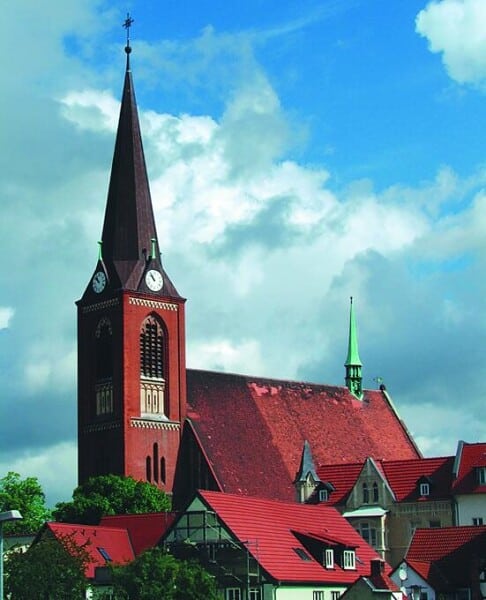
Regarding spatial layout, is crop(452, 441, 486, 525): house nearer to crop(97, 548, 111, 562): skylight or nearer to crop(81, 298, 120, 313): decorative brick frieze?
crop(97, 548, 111, 562): skylight

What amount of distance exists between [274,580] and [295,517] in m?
9.81

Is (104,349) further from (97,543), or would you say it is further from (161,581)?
(161,581)

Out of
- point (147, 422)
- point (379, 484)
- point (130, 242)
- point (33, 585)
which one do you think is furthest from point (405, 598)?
point (130, 242)

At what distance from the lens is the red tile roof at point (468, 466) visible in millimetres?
99750

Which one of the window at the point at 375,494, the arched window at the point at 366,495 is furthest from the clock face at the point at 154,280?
the window at the point at 375,494

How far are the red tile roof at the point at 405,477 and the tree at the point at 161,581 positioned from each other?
3619 cm

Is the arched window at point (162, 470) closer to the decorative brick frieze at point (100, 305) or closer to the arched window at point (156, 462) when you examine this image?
the arched window at point (156, 462)

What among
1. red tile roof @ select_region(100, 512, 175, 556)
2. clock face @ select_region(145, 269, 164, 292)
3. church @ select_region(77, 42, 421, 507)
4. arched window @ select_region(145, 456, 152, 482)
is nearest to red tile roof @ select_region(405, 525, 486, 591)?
red tile roof @ select_region(100, 512, 175, 556)

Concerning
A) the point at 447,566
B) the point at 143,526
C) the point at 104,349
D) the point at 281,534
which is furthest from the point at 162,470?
the point at 447,566

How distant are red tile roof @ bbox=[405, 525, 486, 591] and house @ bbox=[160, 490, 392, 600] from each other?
119 inches

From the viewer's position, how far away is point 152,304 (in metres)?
114

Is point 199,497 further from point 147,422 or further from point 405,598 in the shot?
point 147,422

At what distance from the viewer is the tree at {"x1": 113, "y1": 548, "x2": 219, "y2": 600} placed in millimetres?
67250

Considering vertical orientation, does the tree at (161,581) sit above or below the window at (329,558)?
below
